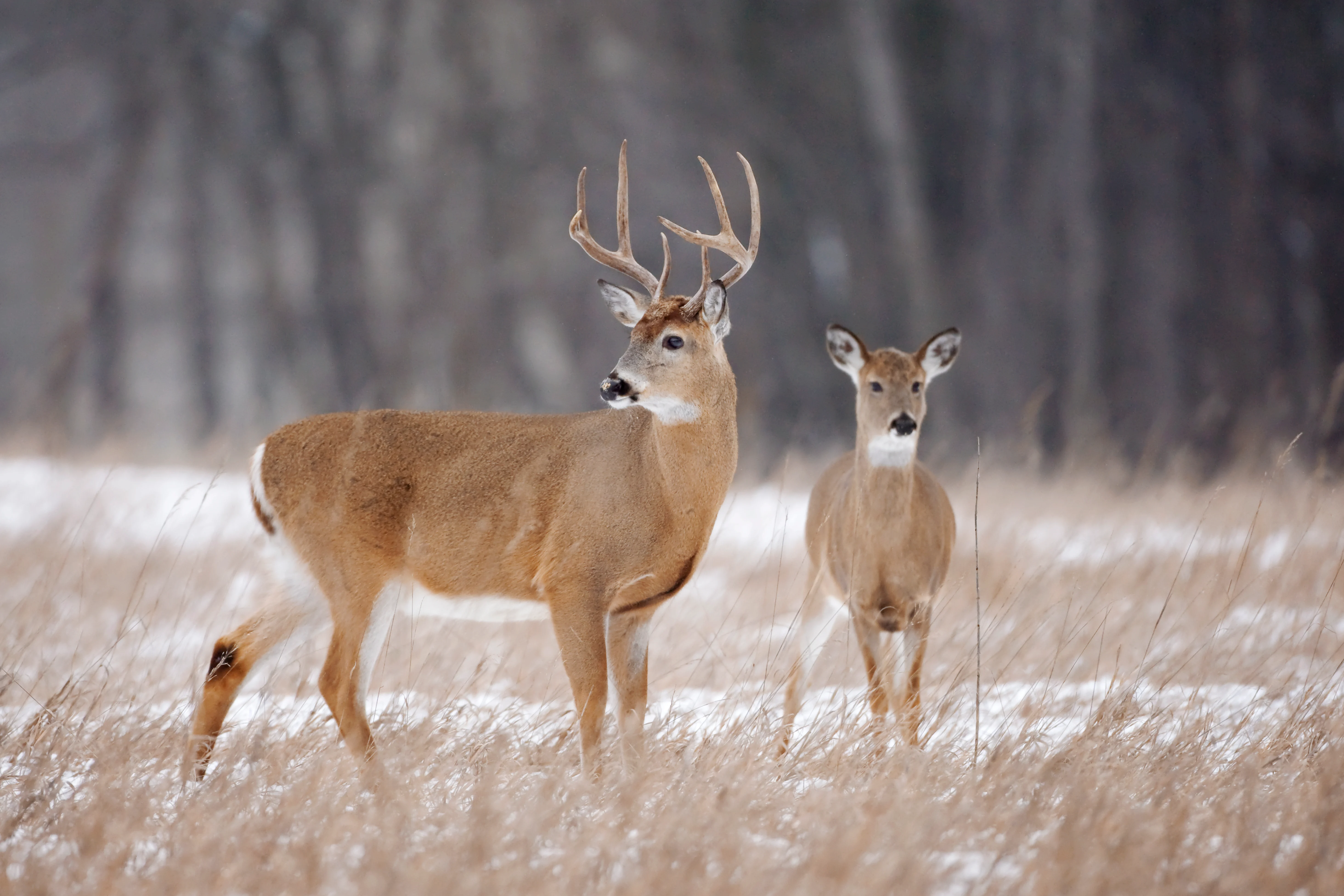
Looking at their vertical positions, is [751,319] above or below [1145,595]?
below

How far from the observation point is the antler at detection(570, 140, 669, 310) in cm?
398

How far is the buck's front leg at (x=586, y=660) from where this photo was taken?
3.42 m

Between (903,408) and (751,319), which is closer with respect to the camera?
(903,408)

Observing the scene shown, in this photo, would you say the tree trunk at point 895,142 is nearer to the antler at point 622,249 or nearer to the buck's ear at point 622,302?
the buck's ear at point 622,302

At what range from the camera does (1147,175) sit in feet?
44.4

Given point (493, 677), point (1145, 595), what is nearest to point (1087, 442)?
point (1145, 595)

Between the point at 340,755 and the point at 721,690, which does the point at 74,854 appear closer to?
the point at 340,755

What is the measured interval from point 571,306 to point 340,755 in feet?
38.2

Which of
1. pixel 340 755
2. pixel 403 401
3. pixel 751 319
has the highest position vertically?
pixel 340 755

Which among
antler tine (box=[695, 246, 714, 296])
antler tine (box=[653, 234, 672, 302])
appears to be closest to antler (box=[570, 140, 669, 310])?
antler tine (box=[653, 234, 672, 302])

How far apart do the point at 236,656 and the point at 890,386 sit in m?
2.48

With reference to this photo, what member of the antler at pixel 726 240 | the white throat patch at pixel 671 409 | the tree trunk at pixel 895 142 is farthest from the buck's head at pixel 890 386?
the tree trunk at pixel 895 142

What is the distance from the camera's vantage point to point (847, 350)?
194 inches

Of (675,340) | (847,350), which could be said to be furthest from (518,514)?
(847,350)
